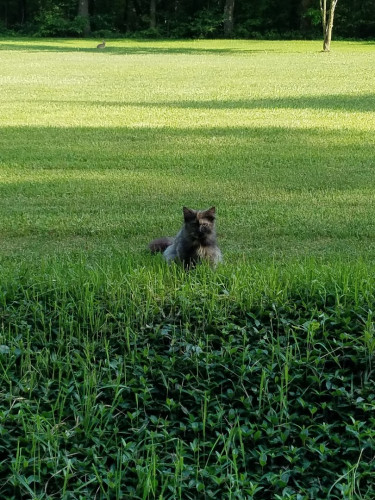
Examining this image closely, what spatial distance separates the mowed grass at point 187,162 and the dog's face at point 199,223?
2.48 ft

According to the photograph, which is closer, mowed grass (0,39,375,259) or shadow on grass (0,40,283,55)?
mowed grass (0,39,375,259)

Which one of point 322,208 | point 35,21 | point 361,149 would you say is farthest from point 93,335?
point 35,21

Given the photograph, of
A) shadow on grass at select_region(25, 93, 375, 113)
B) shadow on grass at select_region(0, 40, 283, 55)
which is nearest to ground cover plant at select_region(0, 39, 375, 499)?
shadow on grass at select_region(25, 93, 375, 113)

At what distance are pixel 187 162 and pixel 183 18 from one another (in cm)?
4957

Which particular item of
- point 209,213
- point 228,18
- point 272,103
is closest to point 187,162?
point 209,213

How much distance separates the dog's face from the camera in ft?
20.0

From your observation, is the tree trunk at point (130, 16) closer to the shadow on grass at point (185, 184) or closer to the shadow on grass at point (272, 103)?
the shadow on grass at point (272, 103)

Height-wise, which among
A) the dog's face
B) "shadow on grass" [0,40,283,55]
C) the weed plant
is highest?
the dog's face

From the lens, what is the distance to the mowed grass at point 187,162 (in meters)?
7.52

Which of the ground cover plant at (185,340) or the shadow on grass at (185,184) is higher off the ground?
the ground cover plant at (185,340)

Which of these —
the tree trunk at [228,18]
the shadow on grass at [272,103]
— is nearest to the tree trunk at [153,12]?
the tree trunk at [228,18]

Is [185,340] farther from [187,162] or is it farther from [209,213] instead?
[187,162]

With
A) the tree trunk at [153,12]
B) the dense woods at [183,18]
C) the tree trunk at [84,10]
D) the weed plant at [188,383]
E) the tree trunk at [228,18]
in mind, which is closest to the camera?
the weed plant at [188,383]

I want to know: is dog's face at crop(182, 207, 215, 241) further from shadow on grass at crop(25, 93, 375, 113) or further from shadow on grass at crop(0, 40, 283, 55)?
shadow on grass at crop(0, 40, 283, 55)
